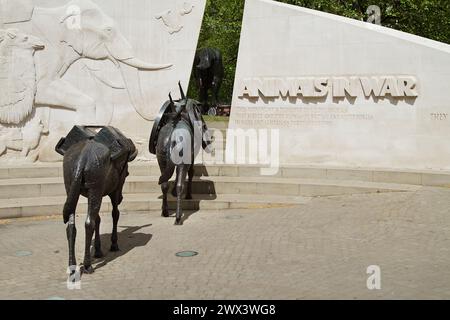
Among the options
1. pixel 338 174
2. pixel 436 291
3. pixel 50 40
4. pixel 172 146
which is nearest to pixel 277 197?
pixel 338 174

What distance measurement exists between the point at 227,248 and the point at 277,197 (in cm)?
342

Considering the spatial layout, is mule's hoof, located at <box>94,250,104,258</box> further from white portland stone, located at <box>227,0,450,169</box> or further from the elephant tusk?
the elephant tusk

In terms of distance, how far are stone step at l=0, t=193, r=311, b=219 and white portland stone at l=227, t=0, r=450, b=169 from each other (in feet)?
7.56

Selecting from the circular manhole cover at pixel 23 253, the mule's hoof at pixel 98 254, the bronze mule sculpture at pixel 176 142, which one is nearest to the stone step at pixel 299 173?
the bronze mule sculpture at pixel 176 142

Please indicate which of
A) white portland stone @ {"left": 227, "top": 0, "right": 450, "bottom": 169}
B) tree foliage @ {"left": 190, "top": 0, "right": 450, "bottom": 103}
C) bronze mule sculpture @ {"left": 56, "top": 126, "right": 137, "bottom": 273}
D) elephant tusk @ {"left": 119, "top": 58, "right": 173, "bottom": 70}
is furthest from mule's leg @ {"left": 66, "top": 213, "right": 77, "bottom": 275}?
tree foliage @ {"left": 190, "top": 0, "right": 450, "bottom": 103}

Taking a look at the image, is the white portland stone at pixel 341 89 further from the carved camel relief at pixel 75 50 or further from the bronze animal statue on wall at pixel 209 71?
the bronze animal statue on wall at pixel 209 71

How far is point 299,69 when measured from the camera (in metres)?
11.0

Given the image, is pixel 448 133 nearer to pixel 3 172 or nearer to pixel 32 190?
pixel 32 190

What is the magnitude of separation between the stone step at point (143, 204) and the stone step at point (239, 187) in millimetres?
262

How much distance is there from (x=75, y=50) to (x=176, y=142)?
5.14 meters

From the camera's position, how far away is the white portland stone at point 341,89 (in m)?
10.1

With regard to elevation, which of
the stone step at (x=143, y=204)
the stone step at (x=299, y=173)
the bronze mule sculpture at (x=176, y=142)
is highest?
the bronze mule sculpture at (x=176, y=142)

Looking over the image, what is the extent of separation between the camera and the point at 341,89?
35.0 feet

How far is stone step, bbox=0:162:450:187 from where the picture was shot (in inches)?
373
